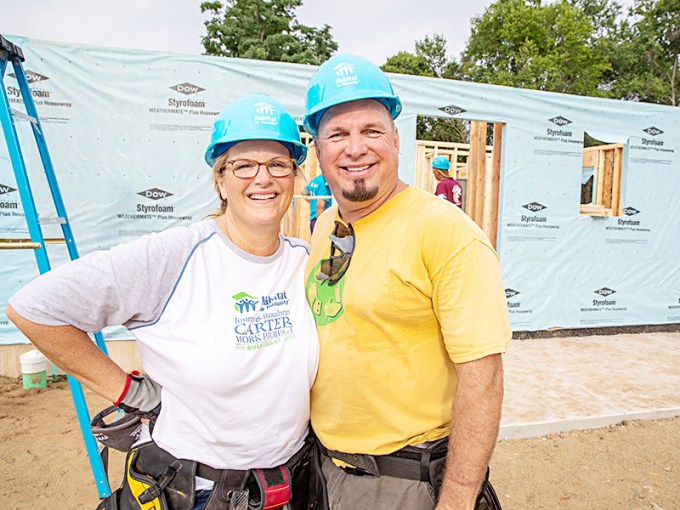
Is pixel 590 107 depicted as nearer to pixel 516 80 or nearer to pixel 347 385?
pixel 347 385

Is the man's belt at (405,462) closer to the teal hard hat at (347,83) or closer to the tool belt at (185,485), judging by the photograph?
the tool belt at (185,485)

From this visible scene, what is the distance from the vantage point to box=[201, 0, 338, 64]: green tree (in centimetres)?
2606

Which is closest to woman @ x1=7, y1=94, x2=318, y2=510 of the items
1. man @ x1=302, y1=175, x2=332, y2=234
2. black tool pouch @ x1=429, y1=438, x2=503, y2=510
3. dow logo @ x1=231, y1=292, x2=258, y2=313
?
dow logo @ x1=231, y1=292, x2=258, y2=313

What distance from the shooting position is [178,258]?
4.76 feet

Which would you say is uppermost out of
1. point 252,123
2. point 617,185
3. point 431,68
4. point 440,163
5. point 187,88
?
point 431,68

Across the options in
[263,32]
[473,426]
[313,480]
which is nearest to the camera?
[473,426]

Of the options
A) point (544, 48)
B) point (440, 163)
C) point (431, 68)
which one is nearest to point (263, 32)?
point (431, 68)

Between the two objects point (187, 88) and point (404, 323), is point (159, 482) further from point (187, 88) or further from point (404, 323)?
point (187, 88)

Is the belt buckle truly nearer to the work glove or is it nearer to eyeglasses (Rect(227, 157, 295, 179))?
the work glove

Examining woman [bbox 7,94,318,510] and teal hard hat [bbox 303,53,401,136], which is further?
teal hard hat [bbox 303,53,401,136]

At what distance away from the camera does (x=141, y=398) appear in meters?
1.53

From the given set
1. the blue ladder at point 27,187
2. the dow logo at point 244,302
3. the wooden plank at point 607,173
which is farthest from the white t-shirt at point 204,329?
the wooden plank at point 607,173

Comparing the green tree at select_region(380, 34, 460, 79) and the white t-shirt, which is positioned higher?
the green tree at select_region(380, 34, 460, 79)

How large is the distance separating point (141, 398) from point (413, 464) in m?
0.95
